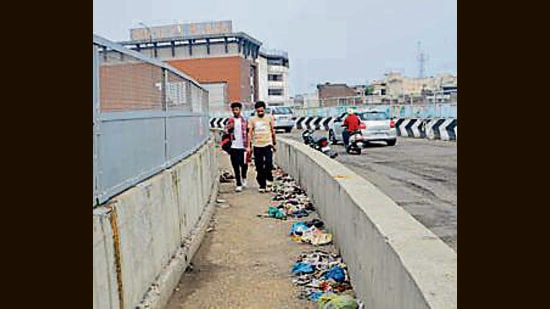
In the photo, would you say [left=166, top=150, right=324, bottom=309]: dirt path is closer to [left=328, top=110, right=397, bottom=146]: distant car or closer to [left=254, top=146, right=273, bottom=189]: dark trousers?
[left=254, top=146, right=273, bottom=189]: dark trousers

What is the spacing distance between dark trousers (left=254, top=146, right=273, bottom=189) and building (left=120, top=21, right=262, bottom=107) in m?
77.5

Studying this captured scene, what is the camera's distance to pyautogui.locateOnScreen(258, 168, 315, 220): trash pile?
1152 cm

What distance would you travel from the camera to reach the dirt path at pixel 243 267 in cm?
687

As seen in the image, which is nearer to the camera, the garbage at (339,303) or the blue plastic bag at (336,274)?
the garbage at (339,303)

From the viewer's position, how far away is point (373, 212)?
585cm

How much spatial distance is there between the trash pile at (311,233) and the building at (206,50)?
269ft

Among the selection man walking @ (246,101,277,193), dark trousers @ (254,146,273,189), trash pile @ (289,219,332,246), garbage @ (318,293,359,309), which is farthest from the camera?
dark trousers @ (254,146,273,189)

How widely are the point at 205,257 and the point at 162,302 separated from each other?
2.41 metres

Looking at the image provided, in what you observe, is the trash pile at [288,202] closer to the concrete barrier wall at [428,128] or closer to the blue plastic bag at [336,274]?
the blue plastic bag at [336,274]

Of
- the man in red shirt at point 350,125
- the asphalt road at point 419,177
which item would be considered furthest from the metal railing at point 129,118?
the man in red shirt at point 350,125

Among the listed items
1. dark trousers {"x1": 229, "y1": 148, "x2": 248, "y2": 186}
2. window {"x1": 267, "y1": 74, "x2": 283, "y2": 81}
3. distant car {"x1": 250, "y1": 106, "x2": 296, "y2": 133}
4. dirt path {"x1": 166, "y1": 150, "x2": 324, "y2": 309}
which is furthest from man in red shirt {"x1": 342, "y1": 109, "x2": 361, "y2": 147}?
window {"x1": 267, "y1": 74, "x2": 283, "y2": 81}
